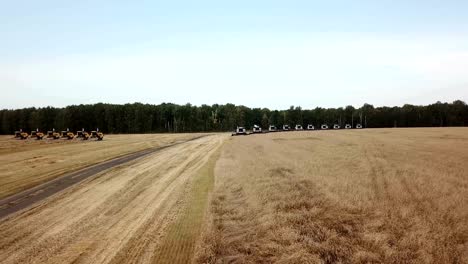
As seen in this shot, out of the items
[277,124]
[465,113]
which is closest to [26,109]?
[277,124]

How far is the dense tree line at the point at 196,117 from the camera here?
151m

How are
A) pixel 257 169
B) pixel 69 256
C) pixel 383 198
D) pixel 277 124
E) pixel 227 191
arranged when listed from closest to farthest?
pixel 69 256, pixel 383 198, pixel 227 191, pixel 257 169, pixel 277 124

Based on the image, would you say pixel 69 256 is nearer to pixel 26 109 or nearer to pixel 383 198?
pixel 383 198

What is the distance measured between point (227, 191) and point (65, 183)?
8.26 meters

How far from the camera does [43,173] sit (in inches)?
980

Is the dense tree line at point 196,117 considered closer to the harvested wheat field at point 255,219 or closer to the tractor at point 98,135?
the tractor at point 98,135

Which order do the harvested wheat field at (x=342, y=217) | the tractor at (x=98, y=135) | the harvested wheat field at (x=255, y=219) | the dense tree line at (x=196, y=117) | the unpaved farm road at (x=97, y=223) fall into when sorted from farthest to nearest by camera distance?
1. the dense tree line at (x=196, y=117)
2. the tractor at (x=98, y=135)
3. the unpaved farm road at (x=97, y=223)
4. the harvested wheat field at (x=255, y=219)
5. the harvested wheat field at (x=342, y=217)

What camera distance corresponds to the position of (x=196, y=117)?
545 feet

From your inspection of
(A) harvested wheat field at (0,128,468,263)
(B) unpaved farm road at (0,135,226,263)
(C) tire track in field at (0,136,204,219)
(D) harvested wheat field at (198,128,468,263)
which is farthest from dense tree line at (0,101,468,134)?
(D) harvested wheat field at (198,128,468,263)

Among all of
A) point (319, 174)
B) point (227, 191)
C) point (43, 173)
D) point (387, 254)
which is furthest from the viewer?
point (43, 173)

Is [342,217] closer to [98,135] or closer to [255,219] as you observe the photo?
[255,219]

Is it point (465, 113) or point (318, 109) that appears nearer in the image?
point (465, 113)

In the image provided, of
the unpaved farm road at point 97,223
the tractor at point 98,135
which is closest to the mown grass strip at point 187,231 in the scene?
the unpaved farm road at point 97,223

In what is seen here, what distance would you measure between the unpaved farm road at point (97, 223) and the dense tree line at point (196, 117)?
135 m
